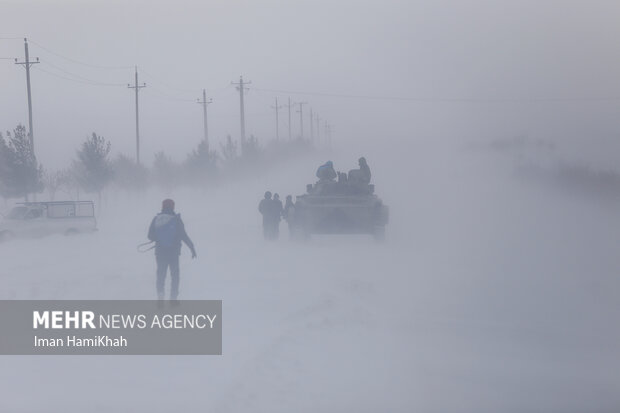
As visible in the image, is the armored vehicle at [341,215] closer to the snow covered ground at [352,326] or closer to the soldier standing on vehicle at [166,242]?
the snow covered ground at [352,326]

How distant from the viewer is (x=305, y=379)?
898 cm

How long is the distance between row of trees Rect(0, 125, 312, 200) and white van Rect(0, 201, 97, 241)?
12069 mm

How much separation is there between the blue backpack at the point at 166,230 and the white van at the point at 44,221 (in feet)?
55.5

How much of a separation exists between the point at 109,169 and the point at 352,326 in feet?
130

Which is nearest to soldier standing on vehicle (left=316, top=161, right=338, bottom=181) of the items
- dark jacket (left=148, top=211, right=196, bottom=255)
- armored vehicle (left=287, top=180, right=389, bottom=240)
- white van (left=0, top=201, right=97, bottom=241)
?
armored vehicle (left=287, top=180, right=389, bottom=240)

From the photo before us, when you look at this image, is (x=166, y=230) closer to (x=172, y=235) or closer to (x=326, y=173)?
(x=172, y=235)

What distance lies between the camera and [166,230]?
11516 millimetres

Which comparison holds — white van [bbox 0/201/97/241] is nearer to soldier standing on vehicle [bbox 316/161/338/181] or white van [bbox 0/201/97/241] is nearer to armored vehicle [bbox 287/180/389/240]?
soldier standing on vehicle [bbox 316/161/338/181]

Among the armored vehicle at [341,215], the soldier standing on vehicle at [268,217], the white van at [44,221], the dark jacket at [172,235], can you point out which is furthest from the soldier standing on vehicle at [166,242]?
the white van at [44,221]

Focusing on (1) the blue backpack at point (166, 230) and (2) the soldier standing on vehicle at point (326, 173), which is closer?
(1) the blue backpack at point (166, 230)

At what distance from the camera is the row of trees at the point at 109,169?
3972 centimetres

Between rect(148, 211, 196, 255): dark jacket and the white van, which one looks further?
the white van

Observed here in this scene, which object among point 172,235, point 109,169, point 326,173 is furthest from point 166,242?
point 109,169

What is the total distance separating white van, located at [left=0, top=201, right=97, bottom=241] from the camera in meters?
27.0
